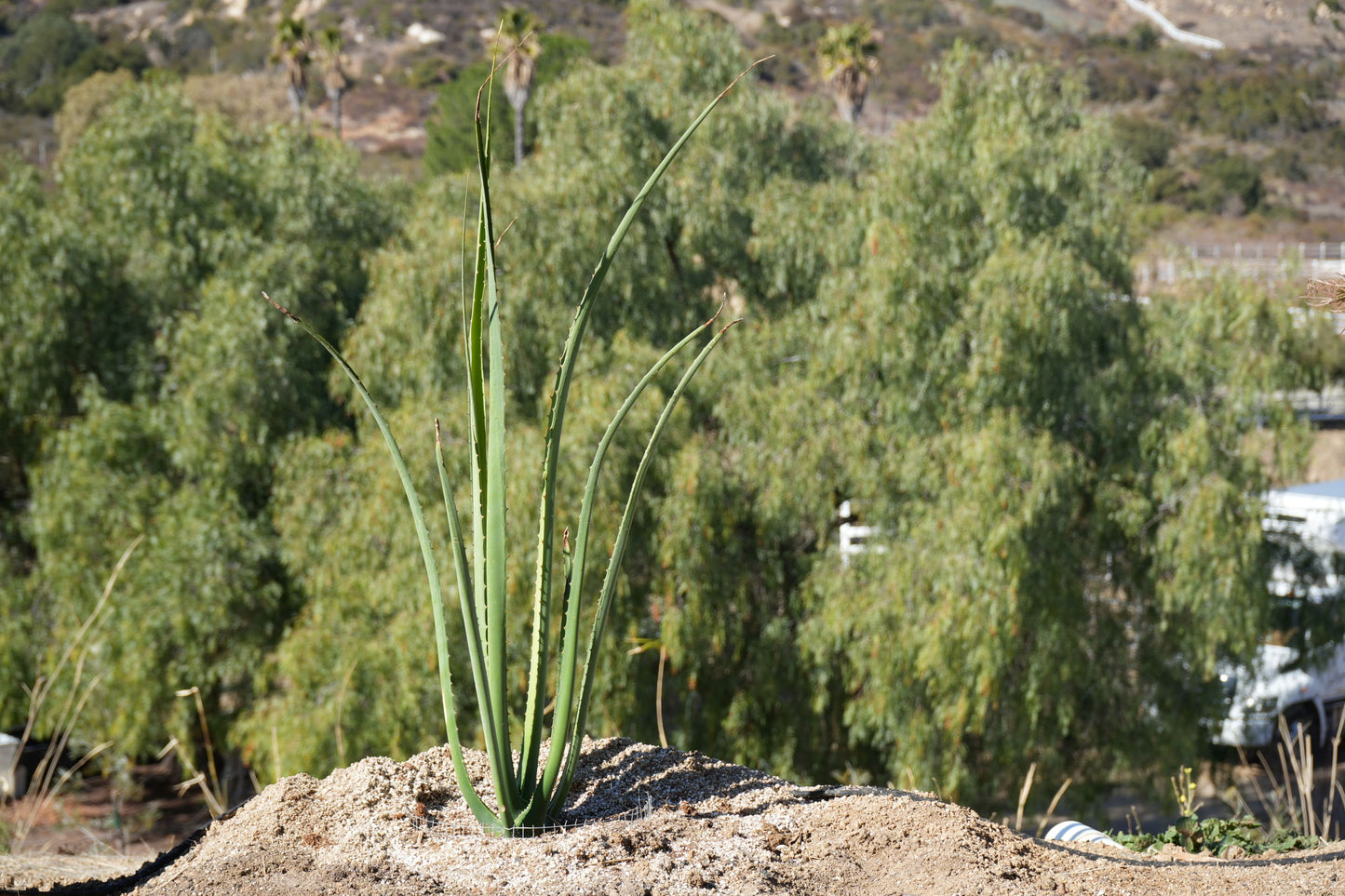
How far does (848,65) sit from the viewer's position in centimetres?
2834

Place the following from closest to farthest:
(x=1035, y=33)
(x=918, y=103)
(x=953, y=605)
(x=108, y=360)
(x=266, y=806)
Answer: (x=266, y=806) < (x=953, y=605) < (x=108, y=360) < (x=918, y=103) < (x=1035, y=33)

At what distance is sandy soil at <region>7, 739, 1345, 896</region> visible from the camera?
2107 mm

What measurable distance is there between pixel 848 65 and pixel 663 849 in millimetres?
28283

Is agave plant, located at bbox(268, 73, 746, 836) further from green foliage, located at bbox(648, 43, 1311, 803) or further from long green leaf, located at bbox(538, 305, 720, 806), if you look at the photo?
green foliage, located at bbox(648, 43, 1311, 803)

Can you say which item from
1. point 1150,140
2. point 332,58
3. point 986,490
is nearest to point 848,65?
point 332,58

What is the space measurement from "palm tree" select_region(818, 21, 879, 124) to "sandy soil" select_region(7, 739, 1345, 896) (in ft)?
89.8

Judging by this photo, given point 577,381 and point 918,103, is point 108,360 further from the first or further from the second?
point 918,103

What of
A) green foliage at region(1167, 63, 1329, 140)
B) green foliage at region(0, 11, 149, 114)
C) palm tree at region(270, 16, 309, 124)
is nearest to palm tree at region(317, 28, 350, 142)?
palm tree at region(270, 16, 309, 124)

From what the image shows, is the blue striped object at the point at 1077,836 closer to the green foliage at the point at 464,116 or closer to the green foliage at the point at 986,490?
the green foliage at the point at 986,490

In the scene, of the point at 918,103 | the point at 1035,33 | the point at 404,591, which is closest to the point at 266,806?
the point at 404,591

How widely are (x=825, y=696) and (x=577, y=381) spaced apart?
2.69 meters

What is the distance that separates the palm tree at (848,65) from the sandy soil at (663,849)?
27.4 meters

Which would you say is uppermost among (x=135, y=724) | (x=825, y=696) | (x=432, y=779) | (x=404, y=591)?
(x=432, y=779)

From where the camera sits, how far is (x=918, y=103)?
5197cm
